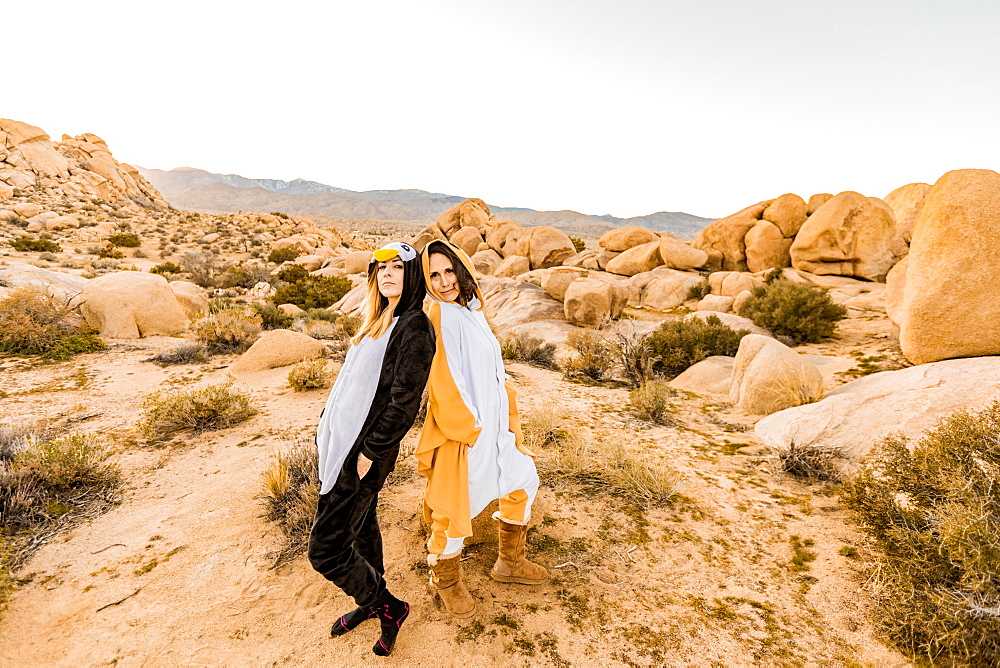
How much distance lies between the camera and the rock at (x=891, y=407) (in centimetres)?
383

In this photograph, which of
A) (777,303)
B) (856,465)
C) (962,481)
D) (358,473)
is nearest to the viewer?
(358,473)

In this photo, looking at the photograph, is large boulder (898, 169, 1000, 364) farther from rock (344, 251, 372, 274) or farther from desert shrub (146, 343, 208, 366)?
rock (344, 251, 372, 274)

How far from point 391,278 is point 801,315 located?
35.5 ft

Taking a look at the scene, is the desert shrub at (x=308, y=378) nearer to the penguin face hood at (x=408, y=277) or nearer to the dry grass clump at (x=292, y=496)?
the dry grass clump at (x=292, y=496)

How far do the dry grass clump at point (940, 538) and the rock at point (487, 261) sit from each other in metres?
19.7

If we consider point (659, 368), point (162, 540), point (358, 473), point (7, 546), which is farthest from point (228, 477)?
point (659, 368)

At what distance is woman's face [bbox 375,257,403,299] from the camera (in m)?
2.17

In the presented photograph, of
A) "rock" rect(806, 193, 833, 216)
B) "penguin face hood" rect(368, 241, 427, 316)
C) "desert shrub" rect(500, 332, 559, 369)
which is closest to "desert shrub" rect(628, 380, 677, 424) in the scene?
"desert shrub" rect(500, 332, 559, 369)

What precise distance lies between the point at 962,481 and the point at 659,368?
6099 mm

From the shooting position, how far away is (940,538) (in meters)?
2.42

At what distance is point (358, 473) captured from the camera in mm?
2062

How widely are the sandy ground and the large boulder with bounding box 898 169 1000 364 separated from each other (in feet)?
9.30

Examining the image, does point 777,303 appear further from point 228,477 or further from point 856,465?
point 228,477

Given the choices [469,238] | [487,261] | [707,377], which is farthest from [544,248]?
[707,377]
